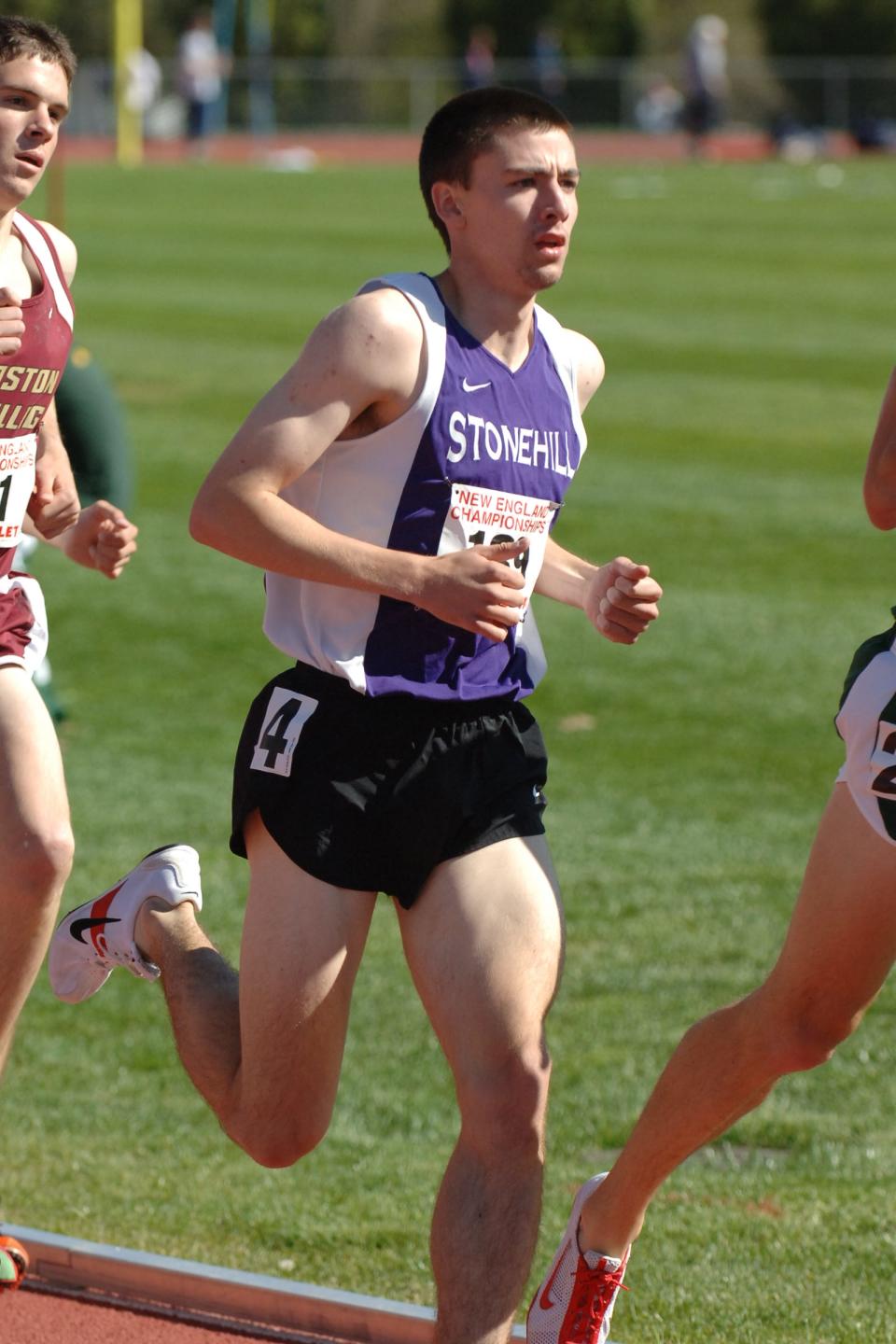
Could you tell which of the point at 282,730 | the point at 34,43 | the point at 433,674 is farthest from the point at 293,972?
the point at 34,43

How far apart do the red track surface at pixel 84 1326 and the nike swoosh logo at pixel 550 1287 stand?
60 cm

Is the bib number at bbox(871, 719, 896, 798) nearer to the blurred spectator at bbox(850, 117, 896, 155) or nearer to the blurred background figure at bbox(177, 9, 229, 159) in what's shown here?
the blurred background figure at bbox(177, 9, 229, 159)

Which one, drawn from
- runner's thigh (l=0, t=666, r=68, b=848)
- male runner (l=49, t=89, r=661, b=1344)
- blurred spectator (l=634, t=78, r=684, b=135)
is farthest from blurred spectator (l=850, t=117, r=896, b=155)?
runner's thigh (l=0, t=666, r=68, b=848)

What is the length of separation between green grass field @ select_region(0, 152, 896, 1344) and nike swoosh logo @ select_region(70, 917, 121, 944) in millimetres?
810

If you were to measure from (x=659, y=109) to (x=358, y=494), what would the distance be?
2227 inches

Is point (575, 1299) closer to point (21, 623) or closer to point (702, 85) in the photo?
point (21, 623)

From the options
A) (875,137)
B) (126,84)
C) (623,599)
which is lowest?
(875,137)

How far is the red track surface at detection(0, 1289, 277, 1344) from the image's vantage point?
4.66 meters

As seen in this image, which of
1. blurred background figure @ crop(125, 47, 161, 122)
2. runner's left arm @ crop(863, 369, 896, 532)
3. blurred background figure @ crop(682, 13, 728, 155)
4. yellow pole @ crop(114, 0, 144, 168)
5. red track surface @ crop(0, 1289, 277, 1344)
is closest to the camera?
runner's left arm @ crop(863, 369, 896, 532)

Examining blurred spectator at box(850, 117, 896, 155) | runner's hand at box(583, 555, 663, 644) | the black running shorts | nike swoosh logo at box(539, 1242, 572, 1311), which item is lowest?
blurred spectator at box(850, 117, 896, 155)

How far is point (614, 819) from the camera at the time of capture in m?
8.98

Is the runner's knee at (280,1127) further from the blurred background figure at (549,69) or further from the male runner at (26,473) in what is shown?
the blurred background figure at (549,69)

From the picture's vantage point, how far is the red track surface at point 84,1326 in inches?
183

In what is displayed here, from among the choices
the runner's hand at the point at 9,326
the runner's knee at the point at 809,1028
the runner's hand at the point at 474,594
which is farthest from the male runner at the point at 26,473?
the runner's knee at the point at 809,1028
